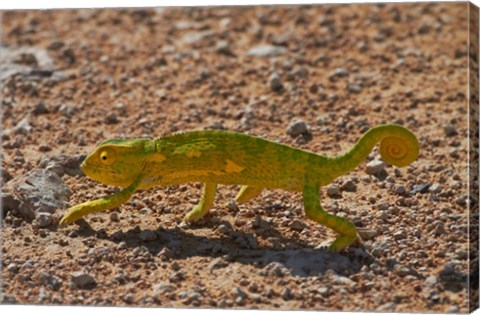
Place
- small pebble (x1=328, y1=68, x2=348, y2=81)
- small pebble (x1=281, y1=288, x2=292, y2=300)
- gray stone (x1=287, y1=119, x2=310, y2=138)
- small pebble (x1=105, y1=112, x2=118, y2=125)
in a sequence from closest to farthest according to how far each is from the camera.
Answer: small pebble (x1=281, y1=288, x2=292, y2=300), gray stone (x1=287, y1=119, x2=310, y2=138), small pebble (x1=105, y1=112, x2=118, y2=125), small pebble (x1=328, y1=68, x2=348, y2=81)

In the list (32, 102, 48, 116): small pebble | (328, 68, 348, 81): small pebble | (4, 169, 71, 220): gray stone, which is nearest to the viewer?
(4, 169, 71, 220): gray stone

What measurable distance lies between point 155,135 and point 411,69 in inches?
83.4

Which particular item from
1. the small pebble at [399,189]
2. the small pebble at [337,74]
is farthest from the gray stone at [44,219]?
the small pebble at [337,74]

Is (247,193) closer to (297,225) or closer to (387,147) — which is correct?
(297,225)

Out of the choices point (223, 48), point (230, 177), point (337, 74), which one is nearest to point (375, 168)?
point (230, 177)

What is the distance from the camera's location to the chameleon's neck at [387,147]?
20.2 ft

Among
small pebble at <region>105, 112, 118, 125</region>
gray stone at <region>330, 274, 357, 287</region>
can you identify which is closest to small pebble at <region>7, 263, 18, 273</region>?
gray stone at <region>330, 274, 357, 287</region>

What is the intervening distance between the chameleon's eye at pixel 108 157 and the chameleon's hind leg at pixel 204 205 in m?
0.59

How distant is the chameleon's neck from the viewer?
6160mm

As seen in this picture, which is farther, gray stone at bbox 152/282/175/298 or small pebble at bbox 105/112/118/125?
small pebble at bbox 105/112/118/125

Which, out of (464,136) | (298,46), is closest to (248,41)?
(298,46)

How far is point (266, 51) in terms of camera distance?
9812mm

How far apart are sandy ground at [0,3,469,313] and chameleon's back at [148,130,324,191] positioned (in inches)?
14.9

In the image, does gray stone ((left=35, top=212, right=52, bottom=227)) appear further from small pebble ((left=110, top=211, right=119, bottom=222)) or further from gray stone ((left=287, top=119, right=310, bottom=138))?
gray stone ((left=287, top=119, right=310, bottom=138))
